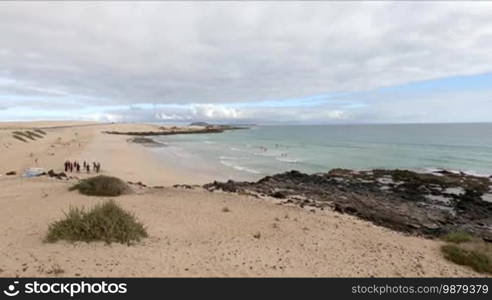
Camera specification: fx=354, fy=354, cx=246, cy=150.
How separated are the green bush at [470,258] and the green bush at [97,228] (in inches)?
311

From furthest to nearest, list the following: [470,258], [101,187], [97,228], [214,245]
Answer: [101,187] < [214,245] < [470,258] < [97,228]

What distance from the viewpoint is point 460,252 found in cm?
898

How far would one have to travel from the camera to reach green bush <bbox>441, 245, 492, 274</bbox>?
8359mm

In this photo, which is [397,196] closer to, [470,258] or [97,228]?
[470,258]

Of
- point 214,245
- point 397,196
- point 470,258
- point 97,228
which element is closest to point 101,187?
point 97,228

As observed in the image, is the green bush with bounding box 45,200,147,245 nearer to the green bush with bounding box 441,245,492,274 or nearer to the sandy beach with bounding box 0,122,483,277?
the sandy beach with bounding box 0,122,483,277

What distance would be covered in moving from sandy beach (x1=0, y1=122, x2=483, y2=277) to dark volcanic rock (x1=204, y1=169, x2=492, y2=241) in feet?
9.47

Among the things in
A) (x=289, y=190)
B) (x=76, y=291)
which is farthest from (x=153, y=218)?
(x=289, y=190)

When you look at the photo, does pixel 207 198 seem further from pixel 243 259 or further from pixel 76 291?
pixel 76 291

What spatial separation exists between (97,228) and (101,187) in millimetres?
6990

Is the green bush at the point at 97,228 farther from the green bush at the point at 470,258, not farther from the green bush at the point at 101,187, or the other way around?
the green bush at the point at 470,258

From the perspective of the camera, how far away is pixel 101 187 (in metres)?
14.7

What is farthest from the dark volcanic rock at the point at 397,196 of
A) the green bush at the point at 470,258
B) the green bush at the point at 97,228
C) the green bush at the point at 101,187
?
the green bush at the point at 97,228

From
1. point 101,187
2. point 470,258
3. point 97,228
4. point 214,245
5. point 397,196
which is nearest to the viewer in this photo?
point 97,228
